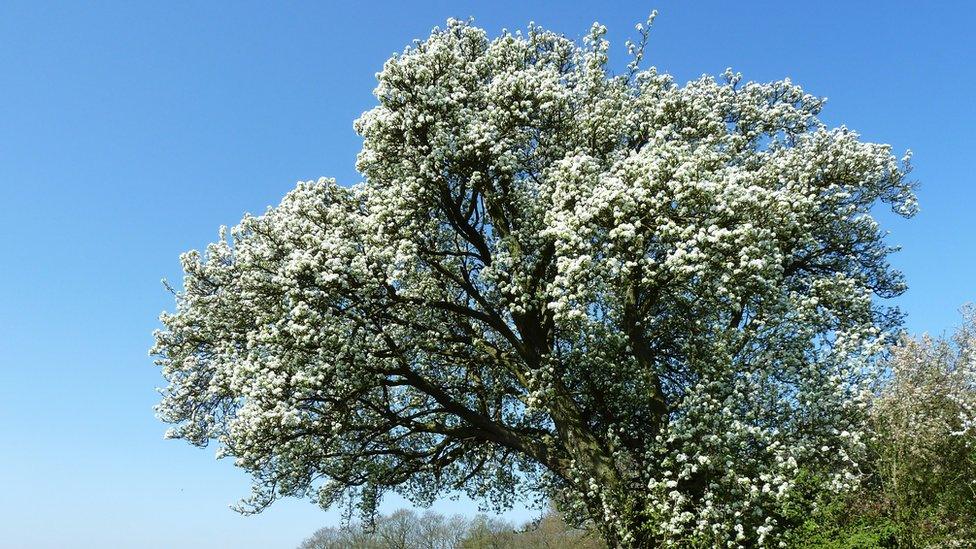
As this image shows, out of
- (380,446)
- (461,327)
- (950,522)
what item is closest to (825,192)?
(950,522)

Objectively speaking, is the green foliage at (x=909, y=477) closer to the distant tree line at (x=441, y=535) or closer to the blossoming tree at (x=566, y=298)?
the blossoming tree at (x=566, y=298)

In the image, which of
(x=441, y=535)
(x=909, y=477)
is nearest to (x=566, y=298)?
(x=909, y=477)

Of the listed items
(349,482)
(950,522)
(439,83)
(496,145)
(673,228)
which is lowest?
(950,522)

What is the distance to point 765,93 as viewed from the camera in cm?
2344

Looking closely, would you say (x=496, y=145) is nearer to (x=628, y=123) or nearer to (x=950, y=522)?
(x=628, y=123)

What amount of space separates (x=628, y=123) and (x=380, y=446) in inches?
508

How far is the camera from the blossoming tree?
52.7ft

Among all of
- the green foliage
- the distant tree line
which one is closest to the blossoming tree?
the green foliage

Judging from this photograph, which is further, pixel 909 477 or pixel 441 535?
pixel 441 535

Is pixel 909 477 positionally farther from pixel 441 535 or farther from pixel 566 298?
pixel 441 535

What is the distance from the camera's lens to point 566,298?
15.6m

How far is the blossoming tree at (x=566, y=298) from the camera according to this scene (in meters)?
16.1

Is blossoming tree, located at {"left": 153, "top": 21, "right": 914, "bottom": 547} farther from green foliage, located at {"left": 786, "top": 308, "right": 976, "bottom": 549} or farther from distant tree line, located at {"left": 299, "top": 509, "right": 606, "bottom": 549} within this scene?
distant tree line, located at {"left": 299, "top": 509, "right": 606, "bottom": 549}

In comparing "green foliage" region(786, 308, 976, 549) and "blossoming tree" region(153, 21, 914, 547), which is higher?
"blossoming tree" region(153, 21, 914, 547)
